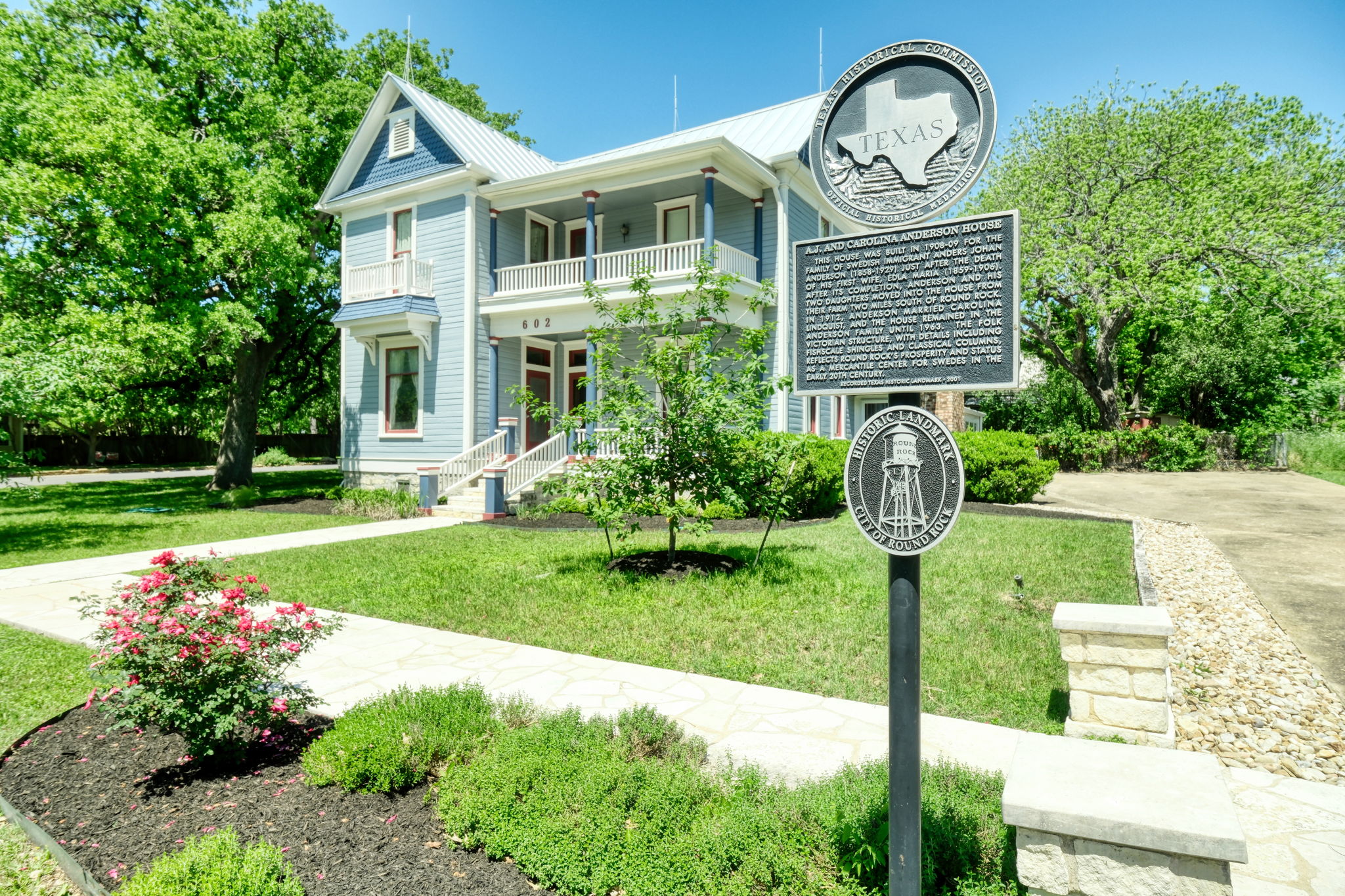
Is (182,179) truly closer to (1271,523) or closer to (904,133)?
(904,133)

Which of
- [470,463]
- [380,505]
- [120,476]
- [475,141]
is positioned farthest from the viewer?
[120,476]

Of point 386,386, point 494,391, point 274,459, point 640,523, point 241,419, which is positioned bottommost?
point 640,523

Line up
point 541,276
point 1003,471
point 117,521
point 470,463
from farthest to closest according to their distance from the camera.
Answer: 1. point 541,276
2. point 470,463
3. point 1003,471
4. point 117,521

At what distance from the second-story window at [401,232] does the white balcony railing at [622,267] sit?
3.20 metres

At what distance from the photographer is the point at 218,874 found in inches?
101

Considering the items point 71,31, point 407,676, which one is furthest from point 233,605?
point 71,31

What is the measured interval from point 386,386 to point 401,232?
410 cm

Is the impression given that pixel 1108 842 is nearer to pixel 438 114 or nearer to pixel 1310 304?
pixel 438 114

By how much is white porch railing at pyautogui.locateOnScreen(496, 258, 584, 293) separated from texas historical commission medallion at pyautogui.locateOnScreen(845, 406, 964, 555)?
14.7 metres

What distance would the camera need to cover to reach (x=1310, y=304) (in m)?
22.6

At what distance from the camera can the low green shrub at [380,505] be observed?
15.9m

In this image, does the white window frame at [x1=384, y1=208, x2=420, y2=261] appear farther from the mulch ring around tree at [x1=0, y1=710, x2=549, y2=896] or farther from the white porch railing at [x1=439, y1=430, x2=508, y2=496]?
the mulch ring around tree at [x1=0, y1=710, x2=549, y2=896]

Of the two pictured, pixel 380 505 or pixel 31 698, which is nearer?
pixel 31 698

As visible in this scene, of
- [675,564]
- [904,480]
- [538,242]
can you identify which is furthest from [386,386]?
[904,480]
